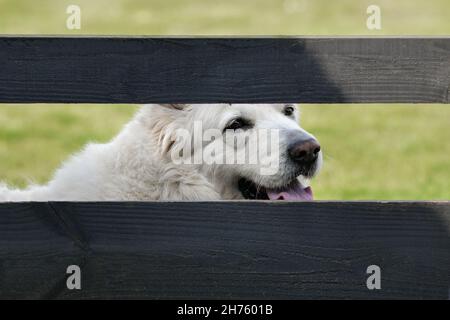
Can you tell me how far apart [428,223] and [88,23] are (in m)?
13.5

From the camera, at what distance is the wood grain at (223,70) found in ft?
11.3

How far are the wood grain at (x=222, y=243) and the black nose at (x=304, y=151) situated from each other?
0.71m

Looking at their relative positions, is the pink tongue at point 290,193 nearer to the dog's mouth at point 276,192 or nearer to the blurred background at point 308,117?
the dog's mouth at point 276,192

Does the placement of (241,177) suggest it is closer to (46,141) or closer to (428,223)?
(428,223)

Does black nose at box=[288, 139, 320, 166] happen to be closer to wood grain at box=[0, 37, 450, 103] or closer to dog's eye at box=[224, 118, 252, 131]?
dog's eye at box=[224, 118, 252, 131]

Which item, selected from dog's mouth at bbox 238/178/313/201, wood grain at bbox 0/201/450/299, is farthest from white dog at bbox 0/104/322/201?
wood grain at bbox 0/201/450/299

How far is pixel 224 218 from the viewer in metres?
3.53

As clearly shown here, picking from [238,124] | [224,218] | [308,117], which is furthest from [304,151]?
[308,117]

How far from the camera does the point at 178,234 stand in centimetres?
354

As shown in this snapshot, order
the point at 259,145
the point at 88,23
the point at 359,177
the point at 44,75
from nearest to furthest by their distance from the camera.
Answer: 1. the point at 44,75
2. the point at 259,145
3. the point at 359,177
4. the point at 88,23

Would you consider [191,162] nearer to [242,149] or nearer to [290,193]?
[242,149]

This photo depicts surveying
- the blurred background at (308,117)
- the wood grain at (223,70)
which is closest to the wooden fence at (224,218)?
the wood grain at (223,70)

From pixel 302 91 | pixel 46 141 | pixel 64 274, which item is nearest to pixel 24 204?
pixel 64 274

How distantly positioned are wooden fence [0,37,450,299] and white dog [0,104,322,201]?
0.67m
